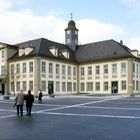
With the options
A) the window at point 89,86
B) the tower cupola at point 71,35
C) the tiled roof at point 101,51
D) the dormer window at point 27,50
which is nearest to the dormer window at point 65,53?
the tiled roof at point 101,51

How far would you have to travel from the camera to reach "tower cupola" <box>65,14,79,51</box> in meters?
69.2

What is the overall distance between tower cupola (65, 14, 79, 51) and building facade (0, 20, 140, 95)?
10.7ft

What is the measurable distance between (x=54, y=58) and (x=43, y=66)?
3332 mm

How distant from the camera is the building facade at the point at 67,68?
2207 inches

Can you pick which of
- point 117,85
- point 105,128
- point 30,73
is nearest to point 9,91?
point 30,73

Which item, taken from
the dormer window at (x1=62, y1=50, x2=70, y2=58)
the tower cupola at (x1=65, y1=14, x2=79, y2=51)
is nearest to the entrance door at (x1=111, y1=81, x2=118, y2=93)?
the dormer window at (x1=62, y1=50, x2=70, y2=58)

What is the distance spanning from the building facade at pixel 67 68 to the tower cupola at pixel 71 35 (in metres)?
3.25

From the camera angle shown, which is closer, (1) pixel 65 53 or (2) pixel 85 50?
(1) pixel 65 53

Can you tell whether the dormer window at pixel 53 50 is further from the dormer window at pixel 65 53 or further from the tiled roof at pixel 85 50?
the dormer window at pixel 65 53

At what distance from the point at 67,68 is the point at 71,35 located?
439 inches

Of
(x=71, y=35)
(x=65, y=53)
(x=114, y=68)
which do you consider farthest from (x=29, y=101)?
(x=71, y=35)

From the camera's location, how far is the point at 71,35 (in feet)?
229

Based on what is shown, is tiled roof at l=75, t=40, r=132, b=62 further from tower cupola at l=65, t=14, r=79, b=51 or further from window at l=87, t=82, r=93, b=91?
window at l=87, t=82, r=93, b=91

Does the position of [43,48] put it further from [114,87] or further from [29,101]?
[29,101]
